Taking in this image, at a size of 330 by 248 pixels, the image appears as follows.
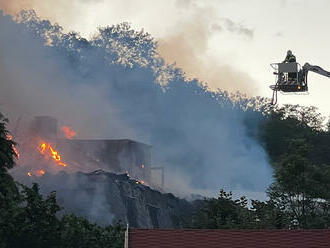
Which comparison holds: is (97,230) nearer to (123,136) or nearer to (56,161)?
(56,161)

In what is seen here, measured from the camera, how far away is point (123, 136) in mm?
81438

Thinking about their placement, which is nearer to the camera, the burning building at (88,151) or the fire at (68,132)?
the burning building at (88,151)

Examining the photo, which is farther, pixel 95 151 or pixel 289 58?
pixel 95 151

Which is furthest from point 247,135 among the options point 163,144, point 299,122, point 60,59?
point 60,59

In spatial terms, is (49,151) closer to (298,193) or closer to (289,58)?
(298,193)

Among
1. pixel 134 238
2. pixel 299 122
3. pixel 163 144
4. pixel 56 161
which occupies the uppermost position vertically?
pixel 299 122

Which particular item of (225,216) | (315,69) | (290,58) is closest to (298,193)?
(225,216)

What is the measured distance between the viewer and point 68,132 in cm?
7488

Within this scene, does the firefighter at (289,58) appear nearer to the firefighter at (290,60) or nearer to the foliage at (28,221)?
the firefighter at (290,60)

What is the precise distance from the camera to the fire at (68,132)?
243 feet

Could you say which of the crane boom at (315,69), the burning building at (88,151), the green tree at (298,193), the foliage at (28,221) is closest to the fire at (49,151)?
the burning building at (88,151)

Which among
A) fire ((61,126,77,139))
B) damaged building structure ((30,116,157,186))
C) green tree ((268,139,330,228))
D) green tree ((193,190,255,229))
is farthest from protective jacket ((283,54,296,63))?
fire ((61,126,77,139))

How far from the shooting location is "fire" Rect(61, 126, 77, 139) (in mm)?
74094

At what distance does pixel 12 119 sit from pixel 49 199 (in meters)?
47.9
